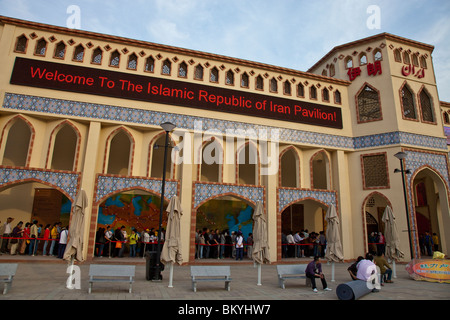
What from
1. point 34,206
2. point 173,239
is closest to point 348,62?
point 173,239

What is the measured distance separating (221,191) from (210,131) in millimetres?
3070

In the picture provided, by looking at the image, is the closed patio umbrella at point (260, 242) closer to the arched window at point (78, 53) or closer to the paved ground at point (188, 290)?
the paved ground at point (188, 290)

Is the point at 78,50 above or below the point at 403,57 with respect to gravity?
below

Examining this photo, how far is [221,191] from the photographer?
15.6 m

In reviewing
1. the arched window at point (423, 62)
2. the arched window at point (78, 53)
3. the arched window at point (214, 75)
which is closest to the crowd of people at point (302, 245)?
the arched window at point (214, 75)

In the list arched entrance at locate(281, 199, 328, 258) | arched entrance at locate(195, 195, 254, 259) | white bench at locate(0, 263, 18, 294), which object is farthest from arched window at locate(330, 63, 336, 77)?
white bench at locate(0, 263, 18, 294)

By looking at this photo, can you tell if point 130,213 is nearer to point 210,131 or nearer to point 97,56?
point 210,131

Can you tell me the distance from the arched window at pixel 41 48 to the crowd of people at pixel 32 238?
25.7 ft

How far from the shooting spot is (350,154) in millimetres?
18297

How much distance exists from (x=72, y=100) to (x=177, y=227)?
8.40m

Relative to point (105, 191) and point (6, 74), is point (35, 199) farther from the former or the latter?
point (6, 74)

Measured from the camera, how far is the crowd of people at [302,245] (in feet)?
55.4

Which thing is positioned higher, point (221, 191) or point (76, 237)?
point (221, 191)
